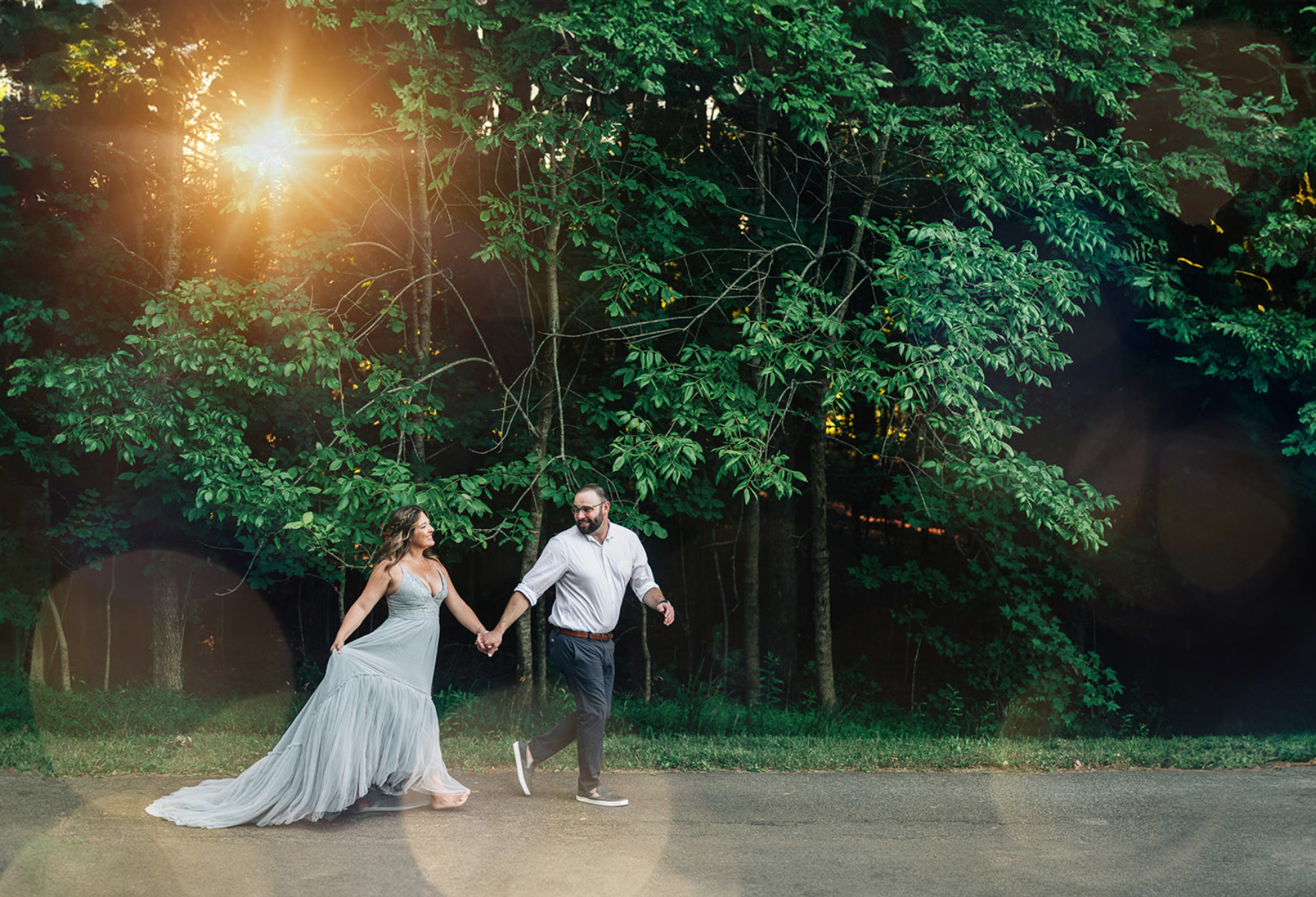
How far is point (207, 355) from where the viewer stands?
9883mm

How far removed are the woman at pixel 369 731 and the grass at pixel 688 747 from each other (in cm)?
124

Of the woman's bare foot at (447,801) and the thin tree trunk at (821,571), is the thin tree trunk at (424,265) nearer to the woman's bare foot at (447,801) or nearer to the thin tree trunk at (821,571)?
the thin tree trunk at (821,571)

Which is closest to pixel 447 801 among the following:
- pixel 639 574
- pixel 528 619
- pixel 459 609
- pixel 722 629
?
pixel 459 609

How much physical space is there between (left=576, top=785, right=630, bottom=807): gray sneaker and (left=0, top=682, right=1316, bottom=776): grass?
41.1 inches

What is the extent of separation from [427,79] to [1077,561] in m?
10.1

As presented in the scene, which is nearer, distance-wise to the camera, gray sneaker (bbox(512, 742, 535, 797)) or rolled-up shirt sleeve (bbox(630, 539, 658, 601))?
gray sneaker (bbox(512, 742, 535, 797))

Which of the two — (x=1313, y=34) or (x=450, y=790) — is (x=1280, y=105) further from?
(x=450, y=790)

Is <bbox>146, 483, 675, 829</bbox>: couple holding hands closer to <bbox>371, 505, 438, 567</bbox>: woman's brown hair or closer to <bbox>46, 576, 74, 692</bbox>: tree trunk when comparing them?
<bbox>371, 505, 438, 567</bbox>: woman's brown hair

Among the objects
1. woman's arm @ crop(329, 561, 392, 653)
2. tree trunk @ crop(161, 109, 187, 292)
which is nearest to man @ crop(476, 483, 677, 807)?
woman's arm @ crop(329, 561, 392, 653)

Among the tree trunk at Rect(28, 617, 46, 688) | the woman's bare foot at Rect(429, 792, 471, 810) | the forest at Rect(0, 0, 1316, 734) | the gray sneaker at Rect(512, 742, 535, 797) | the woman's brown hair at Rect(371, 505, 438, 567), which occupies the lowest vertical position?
the tree trunk at Rect(28, 617, 46, 688)

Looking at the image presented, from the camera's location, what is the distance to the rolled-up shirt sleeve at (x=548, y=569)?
658cm

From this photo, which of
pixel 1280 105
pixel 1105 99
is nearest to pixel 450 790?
pixel 1105 99

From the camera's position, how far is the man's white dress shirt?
6555mm

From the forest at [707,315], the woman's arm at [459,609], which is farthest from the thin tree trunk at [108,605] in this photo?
the woman's arm at [459,609]
